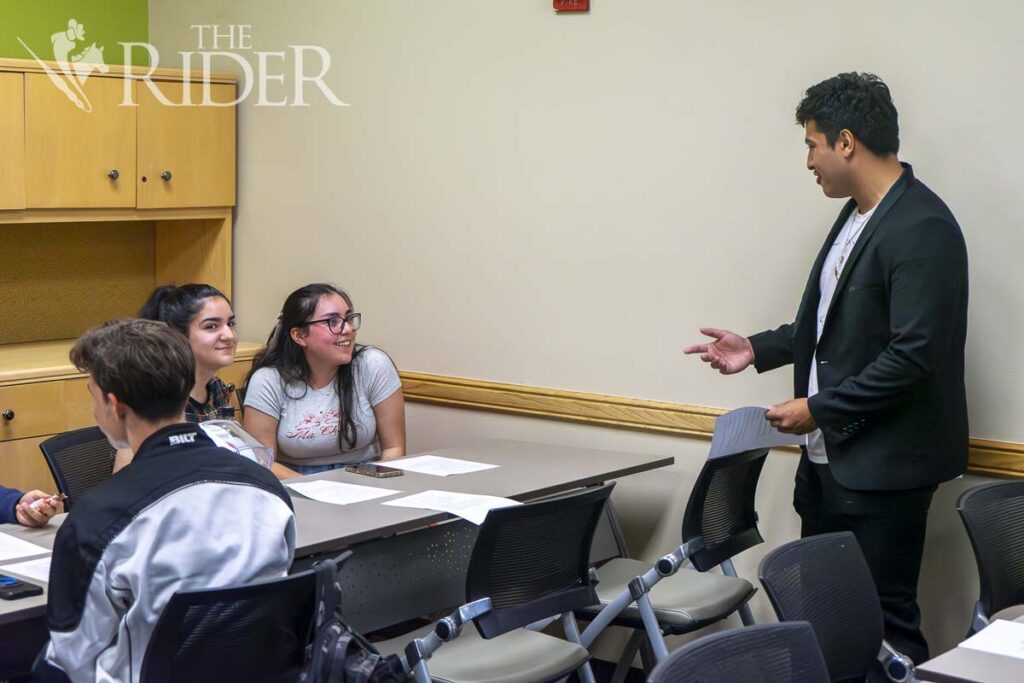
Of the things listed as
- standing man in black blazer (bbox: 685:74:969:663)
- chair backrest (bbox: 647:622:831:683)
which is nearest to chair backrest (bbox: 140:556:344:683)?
chair backrest (bbox: 647:622:831:683)

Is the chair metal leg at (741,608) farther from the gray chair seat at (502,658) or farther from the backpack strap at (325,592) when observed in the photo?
the backpack strap at (325,592)

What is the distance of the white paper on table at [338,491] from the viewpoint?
3.39m

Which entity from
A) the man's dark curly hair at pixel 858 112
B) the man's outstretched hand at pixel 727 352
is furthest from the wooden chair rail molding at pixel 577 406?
the man's dark curly hair at pixel 858 112

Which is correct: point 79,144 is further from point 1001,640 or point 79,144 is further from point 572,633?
point 1001,640

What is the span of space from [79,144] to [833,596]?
342 centimetres

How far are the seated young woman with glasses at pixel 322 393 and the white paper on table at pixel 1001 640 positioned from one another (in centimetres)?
228

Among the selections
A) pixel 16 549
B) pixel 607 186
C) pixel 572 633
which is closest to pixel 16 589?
pixel 16 549

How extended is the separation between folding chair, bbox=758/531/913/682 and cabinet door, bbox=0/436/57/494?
292 cm

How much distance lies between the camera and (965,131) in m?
3.59

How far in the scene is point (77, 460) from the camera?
3561 mm

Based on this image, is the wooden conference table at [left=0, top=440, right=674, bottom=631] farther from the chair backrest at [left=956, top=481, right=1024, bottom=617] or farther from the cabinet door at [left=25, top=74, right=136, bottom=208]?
the cabinet door at [left=25, top=74, right=136, bottom=208]

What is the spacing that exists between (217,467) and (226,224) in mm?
3137

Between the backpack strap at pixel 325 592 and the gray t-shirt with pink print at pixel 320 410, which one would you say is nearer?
the backpack strap at pixel 325 592

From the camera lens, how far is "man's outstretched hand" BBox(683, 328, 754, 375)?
3.70 m
